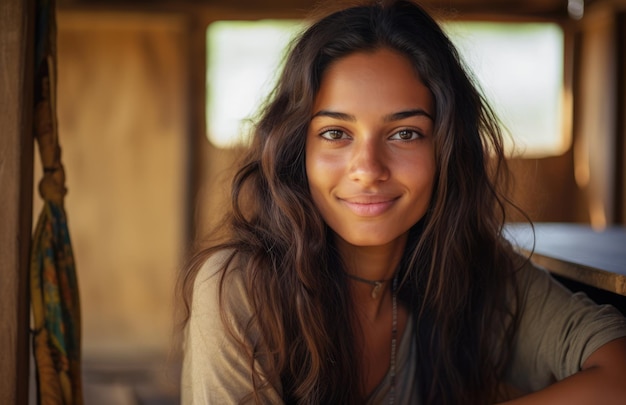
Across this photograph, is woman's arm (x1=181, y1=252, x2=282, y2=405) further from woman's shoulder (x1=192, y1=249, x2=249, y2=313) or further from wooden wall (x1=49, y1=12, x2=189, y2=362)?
wooden wall (x1=49, y1=12, x2=189, y2=362)

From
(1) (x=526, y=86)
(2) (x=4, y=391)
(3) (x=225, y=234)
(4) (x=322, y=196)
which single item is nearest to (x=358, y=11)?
(4) (x=322, y=196)

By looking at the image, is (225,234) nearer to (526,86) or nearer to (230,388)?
(230,388)

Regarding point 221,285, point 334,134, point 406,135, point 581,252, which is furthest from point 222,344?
point 581,252

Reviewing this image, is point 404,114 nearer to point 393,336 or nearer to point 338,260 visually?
point 338,260

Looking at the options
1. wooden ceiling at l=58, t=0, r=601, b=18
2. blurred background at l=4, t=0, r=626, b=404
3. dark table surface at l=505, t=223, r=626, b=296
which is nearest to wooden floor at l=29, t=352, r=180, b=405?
blurred background at l=4, t=0, r=626, b=404

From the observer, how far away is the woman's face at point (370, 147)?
194 centimetres

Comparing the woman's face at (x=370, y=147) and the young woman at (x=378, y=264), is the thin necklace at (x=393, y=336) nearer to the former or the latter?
the young woman at (x=378, y=264)

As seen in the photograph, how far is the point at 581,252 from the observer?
2326 mm

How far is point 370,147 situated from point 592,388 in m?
0.76

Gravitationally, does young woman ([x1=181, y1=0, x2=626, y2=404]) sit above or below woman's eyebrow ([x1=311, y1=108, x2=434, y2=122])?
below

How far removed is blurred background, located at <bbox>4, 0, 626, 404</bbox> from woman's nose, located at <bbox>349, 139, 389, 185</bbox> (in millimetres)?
3757

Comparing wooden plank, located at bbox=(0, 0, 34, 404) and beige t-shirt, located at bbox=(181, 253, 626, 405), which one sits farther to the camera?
beige t-shirt, located at bbox=(181, 253, 626, 405)

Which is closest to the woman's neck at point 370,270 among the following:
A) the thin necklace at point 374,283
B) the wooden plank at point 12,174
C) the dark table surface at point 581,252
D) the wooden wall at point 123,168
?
the thin necklace at point 374,283

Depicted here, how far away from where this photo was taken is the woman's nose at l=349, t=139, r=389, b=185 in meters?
1.90
